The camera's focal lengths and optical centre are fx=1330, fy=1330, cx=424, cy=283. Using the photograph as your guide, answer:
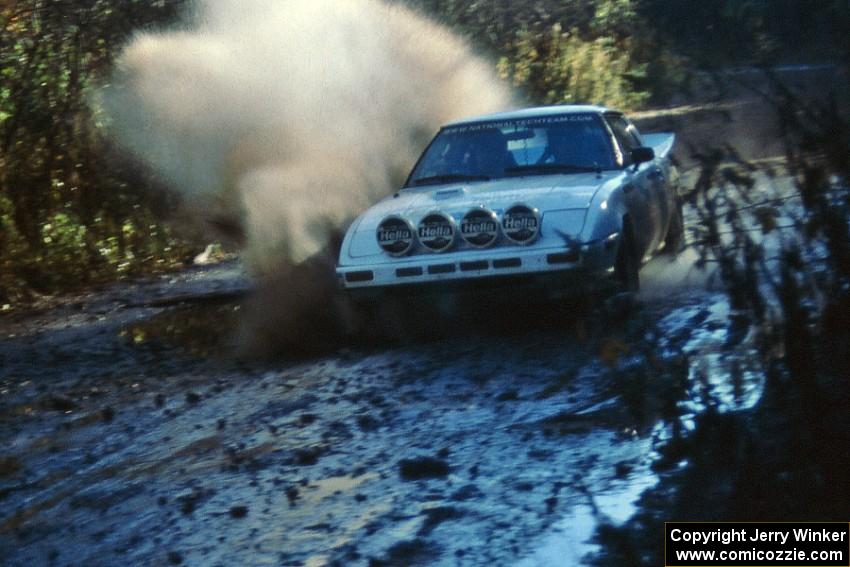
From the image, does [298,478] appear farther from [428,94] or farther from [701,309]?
[428,94]

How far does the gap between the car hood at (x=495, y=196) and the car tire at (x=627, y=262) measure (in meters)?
0.40

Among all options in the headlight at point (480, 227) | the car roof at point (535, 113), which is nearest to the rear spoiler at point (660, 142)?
the car roof at point (535, 113)

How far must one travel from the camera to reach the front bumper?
8.54 metres

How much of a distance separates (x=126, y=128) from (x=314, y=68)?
329cm

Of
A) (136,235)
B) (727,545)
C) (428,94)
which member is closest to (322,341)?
(727,545)

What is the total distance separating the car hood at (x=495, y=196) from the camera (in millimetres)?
8820

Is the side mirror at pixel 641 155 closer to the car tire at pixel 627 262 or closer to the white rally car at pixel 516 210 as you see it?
the white rally car at pixel 516 210

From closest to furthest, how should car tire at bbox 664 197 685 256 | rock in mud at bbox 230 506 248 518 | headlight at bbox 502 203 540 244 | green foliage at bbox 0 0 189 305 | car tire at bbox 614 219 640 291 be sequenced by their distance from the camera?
1. rock in mud at bbox 230 506 248 518
2. headlight at bbox 502 203 540 244
3. car tire at bbox 614 219 640 291
4. car tire at bbox 664 197 685 256
5. green foliage at bbox 0 0 189 305

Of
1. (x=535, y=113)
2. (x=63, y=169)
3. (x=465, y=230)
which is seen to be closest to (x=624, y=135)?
(x=535, y=113)

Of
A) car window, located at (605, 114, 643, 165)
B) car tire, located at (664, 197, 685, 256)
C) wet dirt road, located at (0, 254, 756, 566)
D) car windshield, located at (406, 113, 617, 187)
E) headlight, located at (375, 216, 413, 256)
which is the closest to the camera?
wet dirt road, located at (0, 254, 756, 566)

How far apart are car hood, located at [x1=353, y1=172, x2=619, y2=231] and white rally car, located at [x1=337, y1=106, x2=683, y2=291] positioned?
0.03ft

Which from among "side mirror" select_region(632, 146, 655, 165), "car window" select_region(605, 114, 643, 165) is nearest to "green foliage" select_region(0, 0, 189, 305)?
"car window" select_region(605, 114, 643, 165)

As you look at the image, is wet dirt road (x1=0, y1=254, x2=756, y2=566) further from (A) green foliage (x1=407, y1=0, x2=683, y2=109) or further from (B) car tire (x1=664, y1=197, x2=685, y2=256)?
(A) green foliage (x1=407, y1=0, x2=683, y2=109)

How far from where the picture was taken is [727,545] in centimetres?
458
